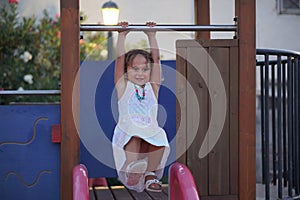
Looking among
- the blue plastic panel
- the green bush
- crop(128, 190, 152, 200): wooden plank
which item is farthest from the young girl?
the green bush

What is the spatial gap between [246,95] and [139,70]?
797 mm

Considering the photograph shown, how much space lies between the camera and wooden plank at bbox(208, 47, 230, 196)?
3.66 metres

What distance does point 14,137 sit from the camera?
145 inches

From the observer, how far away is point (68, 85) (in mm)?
3457

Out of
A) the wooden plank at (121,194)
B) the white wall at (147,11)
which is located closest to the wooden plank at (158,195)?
the wooden plank at (121,194)

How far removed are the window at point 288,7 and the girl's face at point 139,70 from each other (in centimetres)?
618

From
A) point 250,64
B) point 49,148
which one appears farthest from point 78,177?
point 250,64

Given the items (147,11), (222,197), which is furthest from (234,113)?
(147,11)

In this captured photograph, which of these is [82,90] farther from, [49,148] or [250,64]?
[250,64]

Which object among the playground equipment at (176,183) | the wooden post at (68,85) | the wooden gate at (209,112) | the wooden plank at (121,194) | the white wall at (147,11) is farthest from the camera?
the white wall at (147,11)

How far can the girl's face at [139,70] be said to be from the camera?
3705mm

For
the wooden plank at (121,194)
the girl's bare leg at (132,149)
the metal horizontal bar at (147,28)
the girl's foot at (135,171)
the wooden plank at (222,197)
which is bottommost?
the wooden plank at (121,194)

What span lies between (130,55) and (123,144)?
2.14 feet

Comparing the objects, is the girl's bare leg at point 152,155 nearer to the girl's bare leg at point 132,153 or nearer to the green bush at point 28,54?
the girl's bare leg at point 132,153
